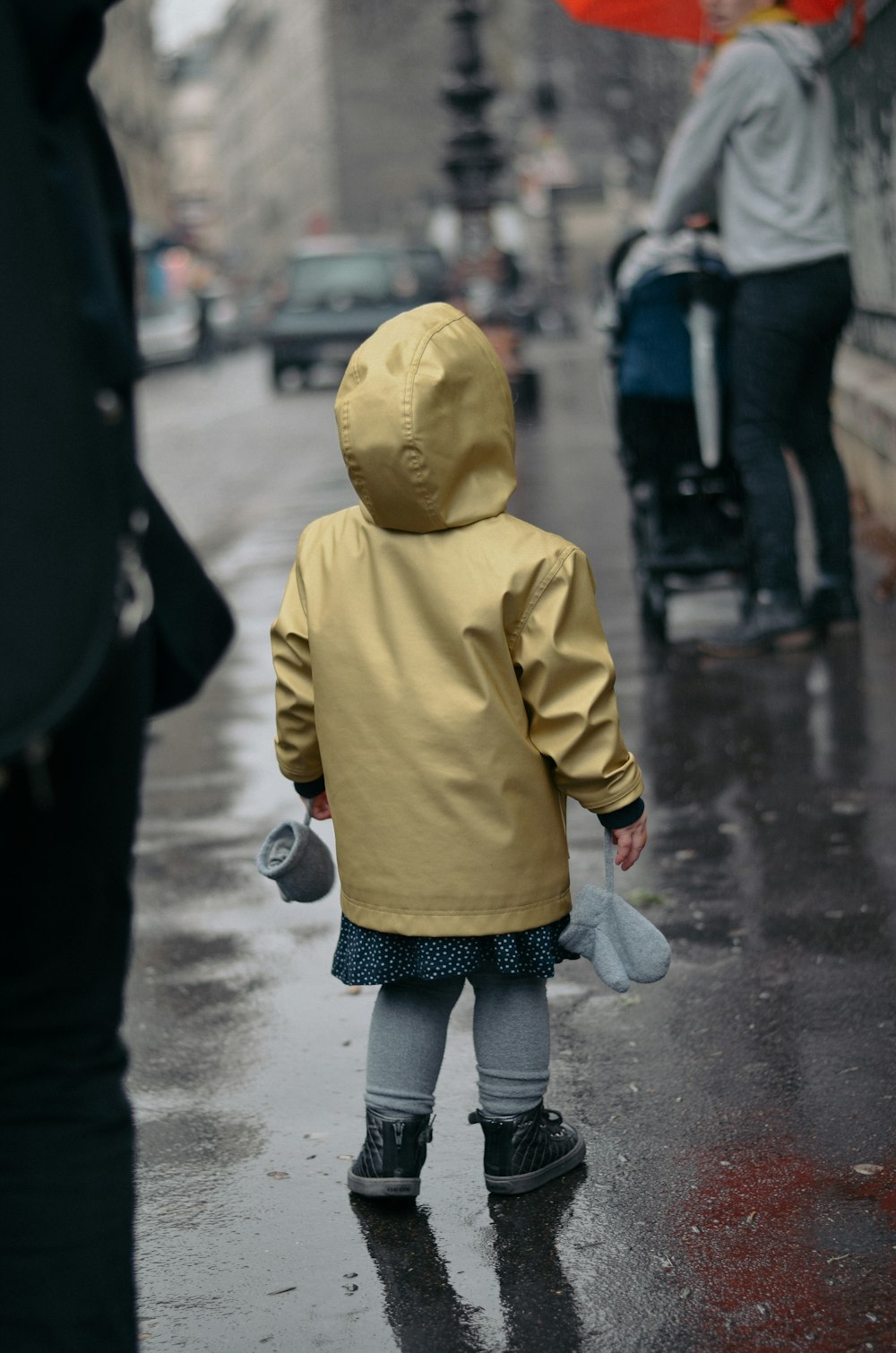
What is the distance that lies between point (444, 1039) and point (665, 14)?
19.2 ft

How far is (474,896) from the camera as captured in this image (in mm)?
2795

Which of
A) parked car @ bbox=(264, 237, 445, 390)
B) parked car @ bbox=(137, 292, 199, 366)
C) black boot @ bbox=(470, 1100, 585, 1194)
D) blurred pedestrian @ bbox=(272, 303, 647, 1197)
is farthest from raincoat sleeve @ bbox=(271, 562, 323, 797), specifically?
parked car @ bbox=(137, 292, 199, 366)

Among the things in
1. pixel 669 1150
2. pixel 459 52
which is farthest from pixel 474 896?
pixel 459 52

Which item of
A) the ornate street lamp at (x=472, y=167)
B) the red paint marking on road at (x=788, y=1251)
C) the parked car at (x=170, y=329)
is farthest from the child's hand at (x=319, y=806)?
the parked car at (x=170, y=329)

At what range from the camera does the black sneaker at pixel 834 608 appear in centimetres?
704

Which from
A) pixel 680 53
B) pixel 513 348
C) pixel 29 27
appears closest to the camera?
pixel 29 27

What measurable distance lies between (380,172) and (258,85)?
3284 centimetres

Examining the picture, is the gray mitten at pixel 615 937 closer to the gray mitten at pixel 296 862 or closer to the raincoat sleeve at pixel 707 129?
the gray mitten at pixel 296 862

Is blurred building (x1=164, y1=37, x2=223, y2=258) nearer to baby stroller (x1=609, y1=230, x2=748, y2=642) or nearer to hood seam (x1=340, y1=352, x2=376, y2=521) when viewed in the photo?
baby stroller (x1=609, y1=230, x2=748, y2=642)

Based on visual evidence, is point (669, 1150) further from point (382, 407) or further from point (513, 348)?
point (513, 348)

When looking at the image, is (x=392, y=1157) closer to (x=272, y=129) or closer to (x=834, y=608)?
(x=834, y=608)

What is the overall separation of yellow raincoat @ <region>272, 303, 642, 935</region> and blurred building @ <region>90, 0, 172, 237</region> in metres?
65.6

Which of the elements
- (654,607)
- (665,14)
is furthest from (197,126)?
(654,607)

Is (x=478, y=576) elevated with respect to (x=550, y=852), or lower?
elevated
